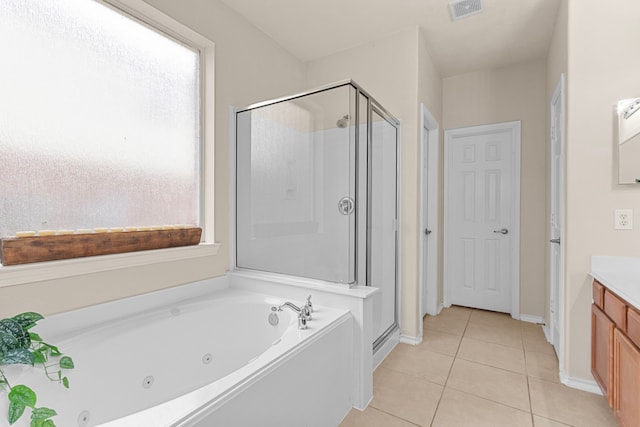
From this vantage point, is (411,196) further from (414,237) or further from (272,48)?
(272,48)

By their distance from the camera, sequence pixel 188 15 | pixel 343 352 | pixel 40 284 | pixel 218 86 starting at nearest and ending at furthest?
1. pixel 40 284
2. pixel 343 352
3. pixel 188 15
4. pixel 218 86

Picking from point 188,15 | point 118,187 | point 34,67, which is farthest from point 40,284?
point 188,15

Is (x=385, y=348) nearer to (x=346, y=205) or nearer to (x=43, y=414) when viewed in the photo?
(x=346, y=205)

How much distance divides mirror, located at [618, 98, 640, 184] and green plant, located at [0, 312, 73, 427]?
2.86 metres

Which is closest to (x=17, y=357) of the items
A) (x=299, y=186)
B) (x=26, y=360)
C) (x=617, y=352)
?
(x=26, y=360)

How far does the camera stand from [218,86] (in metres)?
2.25

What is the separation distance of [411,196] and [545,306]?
177cm

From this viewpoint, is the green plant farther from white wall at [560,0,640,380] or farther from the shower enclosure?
white wall at [560,0,640,380]

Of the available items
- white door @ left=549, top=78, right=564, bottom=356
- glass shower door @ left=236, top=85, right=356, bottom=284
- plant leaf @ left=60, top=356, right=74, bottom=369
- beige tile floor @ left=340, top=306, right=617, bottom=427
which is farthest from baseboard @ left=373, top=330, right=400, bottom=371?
plant leaf @ left=60, top=356, right=74, bottom=369

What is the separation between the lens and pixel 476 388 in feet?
6.57

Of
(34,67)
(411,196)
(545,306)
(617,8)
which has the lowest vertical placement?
(545,306)

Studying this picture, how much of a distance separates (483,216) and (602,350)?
1.87 metres

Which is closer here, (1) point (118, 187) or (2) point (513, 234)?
(1) point (118, 187)

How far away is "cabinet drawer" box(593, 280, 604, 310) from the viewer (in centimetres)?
178
